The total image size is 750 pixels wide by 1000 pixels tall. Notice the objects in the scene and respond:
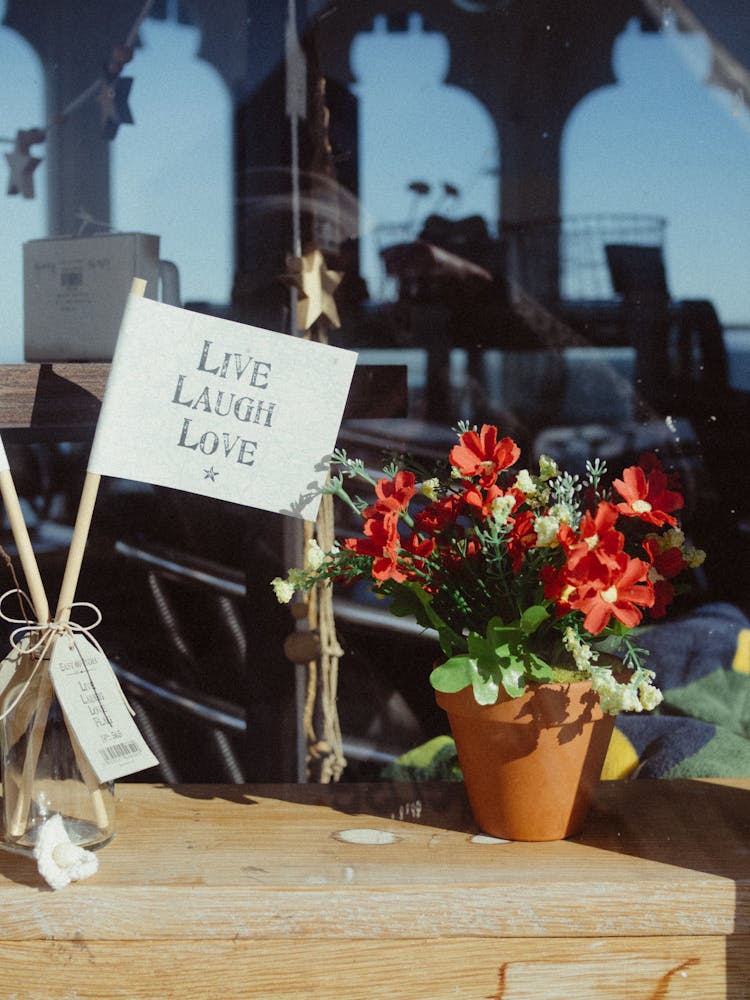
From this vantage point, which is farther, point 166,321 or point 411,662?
point 411,662

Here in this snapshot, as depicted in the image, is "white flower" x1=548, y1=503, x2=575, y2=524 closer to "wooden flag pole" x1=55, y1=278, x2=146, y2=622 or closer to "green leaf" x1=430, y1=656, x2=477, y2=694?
"green leaf" x1=430, y1=656, x2=477, y2=694

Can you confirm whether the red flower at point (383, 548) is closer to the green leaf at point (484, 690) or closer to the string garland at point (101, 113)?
the green leaf at point (484, 690)

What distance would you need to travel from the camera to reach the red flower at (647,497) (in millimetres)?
910

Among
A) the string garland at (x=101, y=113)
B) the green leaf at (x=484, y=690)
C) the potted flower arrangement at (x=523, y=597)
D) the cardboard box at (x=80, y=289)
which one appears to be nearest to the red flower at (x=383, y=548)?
the potted flower arrangement at (x=523, y=597)

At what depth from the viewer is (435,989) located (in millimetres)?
874

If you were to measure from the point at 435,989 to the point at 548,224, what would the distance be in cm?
160

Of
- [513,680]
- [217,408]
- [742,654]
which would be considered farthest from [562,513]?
[742,654]

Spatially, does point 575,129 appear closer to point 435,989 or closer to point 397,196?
point 397,196

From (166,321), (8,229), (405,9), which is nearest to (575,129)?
(405,9)

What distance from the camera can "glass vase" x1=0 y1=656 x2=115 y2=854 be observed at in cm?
94

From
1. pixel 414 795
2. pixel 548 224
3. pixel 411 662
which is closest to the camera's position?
pixel 414 795

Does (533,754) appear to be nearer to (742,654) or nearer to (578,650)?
(578,650)

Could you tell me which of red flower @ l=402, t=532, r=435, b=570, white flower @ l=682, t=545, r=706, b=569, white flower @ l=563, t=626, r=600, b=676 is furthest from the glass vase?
white flower @ l=682, t=545, r=706, b=569

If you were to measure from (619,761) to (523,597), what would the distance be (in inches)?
20.8
